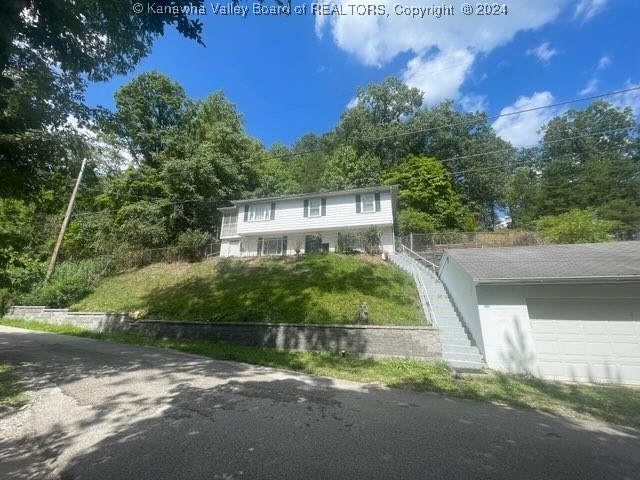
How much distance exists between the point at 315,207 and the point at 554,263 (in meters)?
15.3

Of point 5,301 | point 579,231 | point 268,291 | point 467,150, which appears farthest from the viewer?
point 467,150

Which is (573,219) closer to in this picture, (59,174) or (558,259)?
(558,259)

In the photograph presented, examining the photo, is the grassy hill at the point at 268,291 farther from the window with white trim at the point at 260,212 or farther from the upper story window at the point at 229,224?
the window with white trim at the point at 260,212

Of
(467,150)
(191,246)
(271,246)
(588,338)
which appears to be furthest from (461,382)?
(467,150)

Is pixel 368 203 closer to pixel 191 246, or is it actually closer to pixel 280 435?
pixel 191 246

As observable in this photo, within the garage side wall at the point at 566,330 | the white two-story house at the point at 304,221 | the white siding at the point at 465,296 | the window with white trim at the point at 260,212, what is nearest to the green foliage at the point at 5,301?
the white two-story house at the point at 304,221

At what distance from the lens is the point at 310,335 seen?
987 centimetres

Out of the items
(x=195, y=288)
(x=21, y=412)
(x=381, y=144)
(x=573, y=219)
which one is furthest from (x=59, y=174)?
(x=381, y=144)

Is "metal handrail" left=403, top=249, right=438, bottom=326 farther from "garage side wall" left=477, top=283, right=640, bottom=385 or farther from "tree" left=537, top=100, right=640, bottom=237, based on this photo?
"tree" left=537, top=100, right=640, bottom=237

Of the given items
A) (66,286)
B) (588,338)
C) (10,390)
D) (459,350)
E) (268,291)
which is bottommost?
(10,390)

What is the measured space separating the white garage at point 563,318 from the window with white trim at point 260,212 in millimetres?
16616

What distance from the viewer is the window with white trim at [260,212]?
22.7 meters

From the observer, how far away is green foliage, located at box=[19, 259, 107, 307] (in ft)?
55.1

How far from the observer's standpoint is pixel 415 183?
30.0 metres
